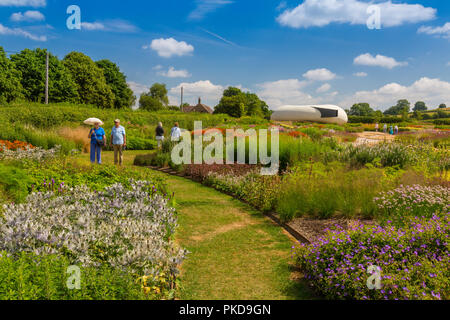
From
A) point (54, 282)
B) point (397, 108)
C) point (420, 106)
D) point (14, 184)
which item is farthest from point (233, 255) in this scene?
point (420, 106)

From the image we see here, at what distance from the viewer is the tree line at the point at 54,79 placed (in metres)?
34.8

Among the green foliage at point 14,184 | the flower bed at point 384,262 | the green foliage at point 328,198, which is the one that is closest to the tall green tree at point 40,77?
the green foliage at point 14,184

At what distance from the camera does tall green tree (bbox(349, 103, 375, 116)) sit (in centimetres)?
11215

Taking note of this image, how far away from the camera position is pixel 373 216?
6242 millimetres

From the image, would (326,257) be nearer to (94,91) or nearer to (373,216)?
(373,216)

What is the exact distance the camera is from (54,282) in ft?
9.66

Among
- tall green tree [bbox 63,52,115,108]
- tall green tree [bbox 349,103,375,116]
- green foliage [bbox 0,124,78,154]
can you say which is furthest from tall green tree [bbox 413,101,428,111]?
green foliage [bbox 0,124,78,154]

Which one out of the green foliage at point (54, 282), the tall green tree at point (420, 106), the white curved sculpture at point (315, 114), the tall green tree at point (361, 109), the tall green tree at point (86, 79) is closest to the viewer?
the green foliage at point (54, 282)

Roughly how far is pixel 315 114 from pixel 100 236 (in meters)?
78.7

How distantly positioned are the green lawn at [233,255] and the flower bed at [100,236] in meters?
0.49

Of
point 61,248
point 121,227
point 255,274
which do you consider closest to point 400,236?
point 255,274

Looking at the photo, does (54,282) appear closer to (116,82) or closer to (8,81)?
(8,81)

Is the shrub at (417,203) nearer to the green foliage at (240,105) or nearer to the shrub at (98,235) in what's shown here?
the shrub at (98,235)
